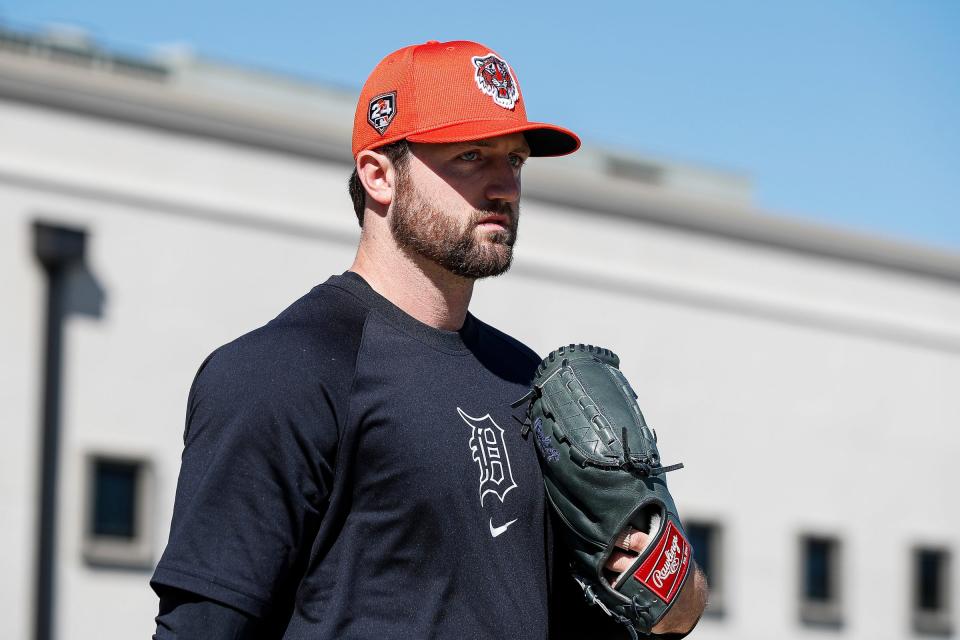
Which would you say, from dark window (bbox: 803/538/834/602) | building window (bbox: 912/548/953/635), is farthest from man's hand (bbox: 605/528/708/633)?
building window (bbox: 912/548/953/635)

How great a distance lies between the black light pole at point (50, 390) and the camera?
621 inches

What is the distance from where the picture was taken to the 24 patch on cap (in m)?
3.51

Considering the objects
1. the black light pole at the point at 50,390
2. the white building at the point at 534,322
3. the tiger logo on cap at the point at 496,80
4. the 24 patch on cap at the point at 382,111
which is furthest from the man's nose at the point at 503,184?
the black light pole at the point at 50,390

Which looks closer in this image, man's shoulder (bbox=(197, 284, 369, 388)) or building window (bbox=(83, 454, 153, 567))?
man's shoulder (bbox=(197, 284, 369, 388))

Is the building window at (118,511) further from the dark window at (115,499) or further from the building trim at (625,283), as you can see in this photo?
the building trim at (625,283)

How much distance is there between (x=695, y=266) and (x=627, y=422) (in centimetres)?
1822

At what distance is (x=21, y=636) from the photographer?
1550 cm

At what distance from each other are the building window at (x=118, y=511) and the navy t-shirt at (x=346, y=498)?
13478 millimetres

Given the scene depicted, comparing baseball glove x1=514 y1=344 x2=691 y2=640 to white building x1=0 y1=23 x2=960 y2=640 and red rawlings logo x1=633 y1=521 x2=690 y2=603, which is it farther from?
white building x1=0 y1=23 x2=960 y2=640

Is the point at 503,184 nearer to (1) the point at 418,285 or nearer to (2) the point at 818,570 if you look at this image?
(1) the point at 418,285

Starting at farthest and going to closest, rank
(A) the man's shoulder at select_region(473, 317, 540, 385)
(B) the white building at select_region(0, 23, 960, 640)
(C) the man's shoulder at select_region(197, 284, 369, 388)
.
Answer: (B) the white building at select_region(0, 23, 960, 640) < (A) the man's shoulder at select_region(473, 317, 540, 385) < (C) the man's shoulder at select_region(197, 284, 369, 388)

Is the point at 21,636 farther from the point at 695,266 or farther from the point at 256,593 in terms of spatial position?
the point at 256,593

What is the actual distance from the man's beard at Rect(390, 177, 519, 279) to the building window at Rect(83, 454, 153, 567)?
44.0 feet

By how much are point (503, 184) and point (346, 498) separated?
0.77m
